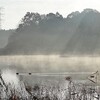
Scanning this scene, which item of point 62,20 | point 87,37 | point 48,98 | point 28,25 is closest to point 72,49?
point 87,37

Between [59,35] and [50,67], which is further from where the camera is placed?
[59,35]

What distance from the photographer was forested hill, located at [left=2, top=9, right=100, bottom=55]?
9838 centimetres

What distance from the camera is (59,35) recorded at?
4222 inches

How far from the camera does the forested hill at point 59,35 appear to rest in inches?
3873

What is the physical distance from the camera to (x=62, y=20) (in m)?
110

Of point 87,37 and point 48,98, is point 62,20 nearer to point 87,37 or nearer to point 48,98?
point 87,37

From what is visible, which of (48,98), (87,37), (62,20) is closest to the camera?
(48,98)

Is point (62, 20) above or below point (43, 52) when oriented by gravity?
above

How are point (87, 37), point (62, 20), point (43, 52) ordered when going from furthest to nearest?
point (62, 20), point (87, 37), point (43, 52)

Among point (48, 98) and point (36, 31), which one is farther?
point (36, 31)

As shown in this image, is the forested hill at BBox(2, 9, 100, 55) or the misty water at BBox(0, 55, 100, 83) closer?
the misty water at BBox(0, 55, 100, 83)

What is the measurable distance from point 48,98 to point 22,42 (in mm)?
95587

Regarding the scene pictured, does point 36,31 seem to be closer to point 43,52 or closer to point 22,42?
point 22,42

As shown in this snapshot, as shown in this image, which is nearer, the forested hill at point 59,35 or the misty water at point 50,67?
the misty water at point 50,67
